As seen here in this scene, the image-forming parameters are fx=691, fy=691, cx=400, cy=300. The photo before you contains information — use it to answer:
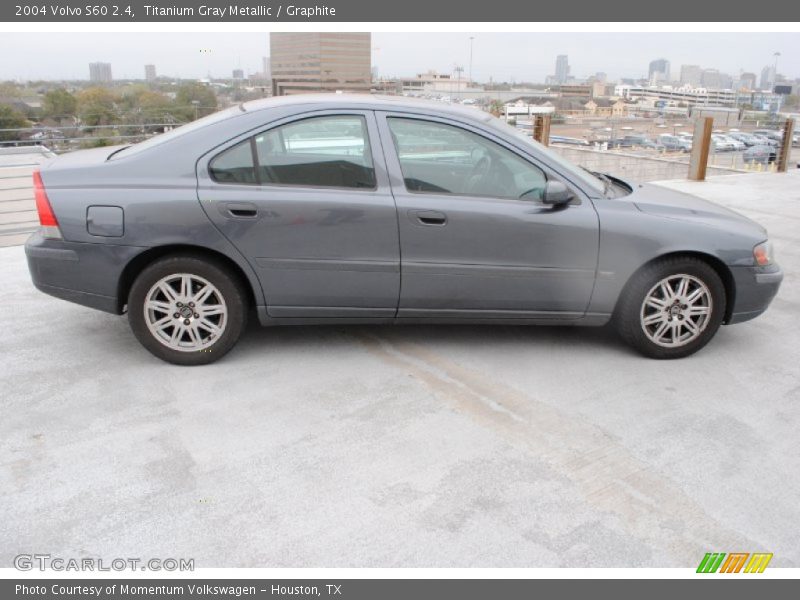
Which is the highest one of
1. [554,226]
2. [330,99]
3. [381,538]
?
[330,99]

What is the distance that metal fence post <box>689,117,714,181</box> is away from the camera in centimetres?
1293

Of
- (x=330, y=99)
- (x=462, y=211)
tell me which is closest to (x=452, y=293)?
(x=462, y=211)

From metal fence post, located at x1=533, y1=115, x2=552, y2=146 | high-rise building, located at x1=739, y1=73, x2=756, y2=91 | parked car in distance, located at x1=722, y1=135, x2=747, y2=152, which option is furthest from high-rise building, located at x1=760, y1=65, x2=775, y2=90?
metal fence post, located at x1=533, y1=115, x2=552, y2=146

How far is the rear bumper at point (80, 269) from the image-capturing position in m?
3.84

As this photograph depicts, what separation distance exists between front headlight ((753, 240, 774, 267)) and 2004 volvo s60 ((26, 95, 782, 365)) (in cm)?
10

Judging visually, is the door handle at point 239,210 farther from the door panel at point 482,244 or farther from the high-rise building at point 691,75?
the high-rise building at point 691,75

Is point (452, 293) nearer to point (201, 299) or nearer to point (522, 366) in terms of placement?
point (522, 366)

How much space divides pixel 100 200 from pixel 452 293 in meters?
2.05

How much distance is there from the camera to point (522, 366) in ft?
13.7

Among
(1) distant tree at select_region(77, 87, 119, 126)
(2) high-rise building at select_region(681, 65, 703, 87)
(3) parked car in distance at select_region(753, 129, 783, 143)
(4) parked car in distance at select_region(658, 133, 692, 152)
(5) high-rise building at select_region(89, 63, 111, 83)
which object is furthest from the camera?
(2) high-rise building at select_region(681, 65, 703, 87)

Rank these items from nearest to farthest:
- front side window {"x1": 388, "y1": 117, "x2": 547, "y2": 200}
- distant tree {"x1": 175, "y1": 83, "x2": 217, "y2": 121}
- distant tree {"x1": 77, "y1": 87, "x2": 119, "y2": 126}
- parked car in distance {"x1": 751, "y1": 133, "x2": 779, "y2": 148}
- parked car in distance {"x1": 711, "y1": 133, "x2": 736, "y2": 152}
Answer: front side window {"x1": 388, "y1": 117, "x2": 547, "y2": 200} → distant tree {"x1": 175, "y1": 83, "x2": 217, "y2": 121} → distant tree {"x1": 77, "y1": 87, "x2": 119, "y2": 126} → parked car in distance {"x1": 751, "y1": 133, "x2": 779, "y2": 148} → parked car in distance {"x1": 711, "y1": 133, "x2": 736, "y2": 152}

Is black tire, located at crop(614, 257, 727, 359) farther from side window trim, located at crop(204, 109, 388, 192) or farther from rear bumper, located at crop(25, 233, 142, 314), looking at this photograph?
rear bumper, located at crop(25, 233, 142, 314)

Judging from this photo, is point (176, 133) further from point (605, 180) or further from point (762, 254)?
point (762, 254)

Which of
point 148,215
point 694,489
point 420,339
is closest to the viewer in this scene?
point 694,489
